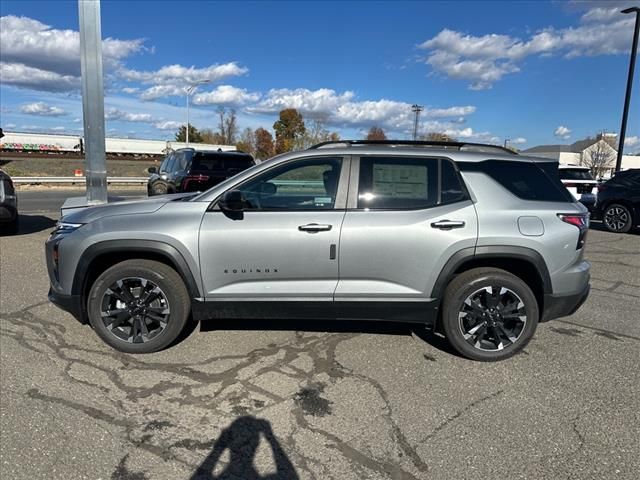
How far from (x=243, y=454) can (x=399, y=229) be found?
198 centimetres

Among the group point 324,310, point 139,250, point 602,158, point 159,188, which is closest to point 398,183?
point 324,310

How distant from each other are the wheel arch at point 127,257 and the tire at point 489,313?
2118 millimetres

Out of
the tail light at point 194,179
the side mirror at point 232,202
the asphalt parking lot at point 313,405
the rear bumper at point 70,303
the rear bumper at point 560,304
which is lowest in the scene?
the asphalt parking lot at point 313,405

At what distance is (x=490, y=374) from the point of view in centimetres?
365

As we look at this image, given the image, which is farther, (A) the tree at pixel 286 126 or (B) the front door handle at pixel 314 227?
(A) the tree at pixel 286 126

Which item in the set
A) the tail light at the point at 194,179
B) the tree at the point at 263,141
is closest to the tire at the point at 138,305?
the tail light at the point at 194,179

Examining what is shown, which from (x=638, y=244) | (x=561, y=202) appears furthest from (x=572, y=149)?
(x=561, y=202)

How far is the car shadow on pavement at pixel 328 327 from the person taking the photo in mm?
4441

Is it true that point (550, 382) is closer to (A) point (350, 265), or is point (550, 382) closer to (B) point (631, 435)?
(B) point (631, 435)

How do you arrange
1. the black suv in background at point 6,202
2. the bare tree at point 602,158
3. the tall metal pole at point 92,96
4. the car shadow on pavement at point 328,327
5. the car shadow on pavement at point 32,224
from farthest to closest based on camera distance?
the bare tree at point 602,158 < the car shadow on pavement at point 32,224 < the black suv in background at point 6,202 < the tall metal pole at point 92,96 < the car shadow on pavement at point 328,327

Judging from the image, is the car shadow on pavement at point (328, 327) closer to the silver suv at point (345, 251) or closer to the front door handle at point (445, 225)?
the silver suv at point (345, 251)

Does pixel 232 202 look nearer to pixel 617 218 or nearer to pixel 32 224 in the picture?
pixel 32 224

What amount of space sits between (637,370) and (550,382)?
848mm

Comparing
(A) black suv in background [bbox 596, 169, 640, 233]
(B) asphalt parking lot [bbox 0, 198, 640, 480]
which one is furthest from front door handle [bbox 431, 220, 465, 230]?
(A) black suv in background [bbox 596, 169, 640, 233]
